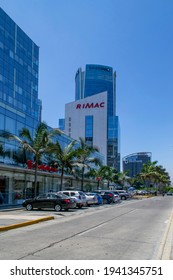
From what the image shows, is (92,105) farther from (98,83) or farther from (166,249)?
(166,249)

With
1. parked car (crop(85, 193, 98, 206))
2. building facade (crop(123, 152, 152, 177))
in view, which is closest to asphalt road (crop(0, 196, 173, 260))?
parked car (crop(85, 193, 98, 206))

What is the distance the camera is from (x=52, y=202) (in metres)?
28.0

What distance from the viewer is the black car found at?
27719 mm

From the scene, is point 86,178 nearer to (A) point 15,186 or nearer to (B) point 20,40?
(A) point 15,186

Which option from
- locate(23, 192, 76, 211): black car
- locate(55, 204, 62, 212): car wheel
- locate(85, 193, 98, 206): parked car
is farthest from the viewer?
locate(85, 193, 98, 206): parked car

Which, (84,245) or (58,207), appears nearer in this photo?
(84,245)

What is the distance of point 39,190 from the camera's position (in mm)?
41562

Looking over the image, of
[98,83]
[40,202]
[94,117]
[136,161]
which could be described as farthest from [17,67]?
[98,83]

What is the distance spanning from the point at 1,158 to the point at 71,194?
8285 mm

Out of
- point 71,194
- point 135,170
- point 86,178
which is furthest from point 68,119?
point 71,194

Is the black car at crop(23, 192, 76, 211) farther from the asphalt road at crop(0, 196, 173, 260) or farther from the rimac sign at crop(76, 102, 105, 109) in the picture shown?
the rimac sign at crop(76, 102, 105, 109)

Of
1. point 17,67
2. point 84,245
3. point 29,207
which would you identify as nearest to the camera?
point 84,245

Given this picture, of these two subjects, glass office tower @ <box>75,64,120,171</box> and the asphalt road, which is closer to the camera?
the asphalt road

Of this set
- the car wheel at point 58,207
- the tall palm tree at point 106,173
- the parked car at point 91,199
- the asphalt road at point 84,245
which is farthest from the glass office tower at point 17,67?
the asphalt road at point 84,245
